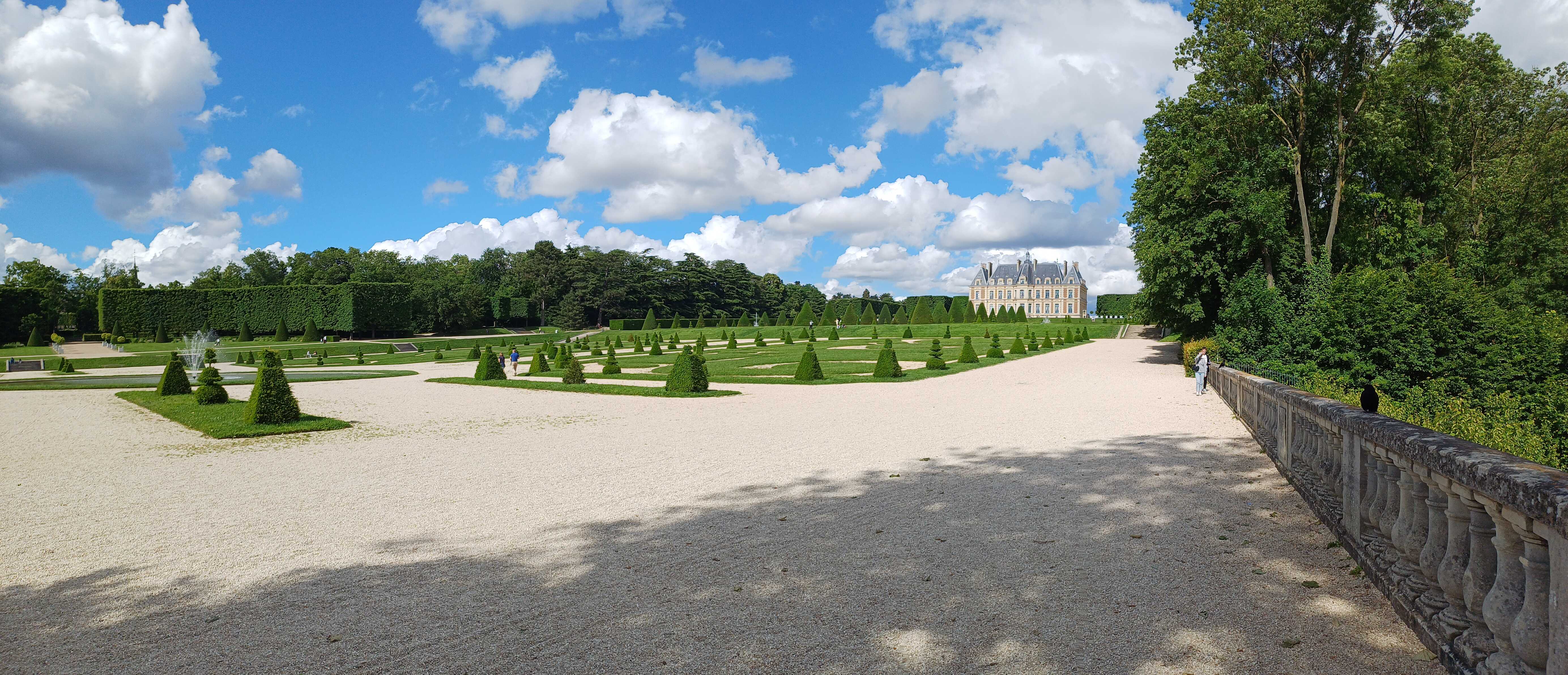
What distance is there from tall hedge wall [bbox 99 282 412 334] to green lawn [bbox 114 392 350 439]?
45820 millimetres

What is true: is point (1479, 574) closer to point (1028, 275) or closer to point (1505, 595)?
point (1505, 595)

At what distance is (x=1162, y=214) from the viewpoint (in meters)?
26.0

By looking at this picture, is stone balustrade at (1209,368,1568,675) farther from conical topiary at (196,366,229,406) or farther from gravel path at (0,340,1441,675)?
conical topiary at (196,366,229,406)

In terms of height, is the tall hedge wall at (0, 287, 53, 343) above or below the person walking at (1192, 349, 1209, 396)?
above

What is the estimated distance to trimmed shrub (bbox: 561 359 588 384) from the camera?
2141 centimetres

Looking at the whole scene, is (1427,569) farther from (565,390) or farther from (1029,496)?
(565,390)

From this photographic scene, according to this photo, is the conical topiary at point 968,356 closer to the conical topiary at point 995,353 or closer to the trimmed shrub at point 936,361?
the trimmed shrub at point 936,361

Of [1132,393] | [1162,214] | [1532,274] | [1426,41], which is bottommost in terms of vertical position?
[1132,393]

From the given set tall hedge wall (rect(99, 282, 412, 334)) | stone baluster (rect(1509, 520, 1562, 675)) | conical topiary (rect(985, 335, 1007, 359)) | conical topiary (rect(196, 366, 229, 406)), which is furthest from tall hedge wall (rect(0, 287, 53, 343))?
stone baluster (rect(1509, 520, 1562, 675))

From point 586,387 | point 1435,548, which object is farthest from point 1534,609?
point 586,387

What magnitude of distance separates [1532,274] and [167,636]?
38372 millimetres

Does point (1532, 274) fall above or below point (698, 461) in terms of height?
above

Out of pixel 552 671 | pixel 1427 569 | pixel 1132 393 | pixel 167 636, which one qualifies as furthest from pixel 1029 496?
pixel 1132 393

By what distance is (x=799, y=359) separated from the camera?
32250 mm
